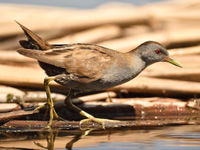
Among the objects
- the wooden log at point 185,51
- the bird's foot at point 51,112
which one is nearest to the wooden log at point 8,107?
the bird's foot at point 51,112

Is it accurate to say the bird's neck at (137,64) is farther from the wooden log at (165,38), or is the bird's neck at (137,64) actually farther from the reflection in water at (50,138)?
the wooden log at (165,38)

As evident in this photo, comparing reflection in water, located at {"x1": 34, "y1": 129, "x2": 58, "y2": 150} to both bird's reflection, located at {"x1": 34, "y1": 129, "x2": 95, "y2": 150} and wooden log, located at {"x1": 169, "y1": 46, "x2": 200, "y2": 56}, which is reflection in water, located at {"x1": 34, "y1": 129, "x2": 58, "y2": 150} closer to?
bird's reflection, located at {"x1": 34, "y1": 129, "x2": 95, "y2": 150}

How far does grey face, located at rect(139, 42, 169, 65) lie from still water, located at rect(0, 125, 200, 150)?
0.88m

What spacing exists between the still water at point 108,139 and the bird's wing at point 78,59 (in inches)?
24.8

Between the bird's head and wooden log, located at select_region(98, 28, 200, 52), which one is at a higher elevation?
wooden log, located at select_region(98, 28, 200, 52)

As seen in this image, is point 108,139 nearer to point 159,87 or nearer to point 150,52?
point 150,52

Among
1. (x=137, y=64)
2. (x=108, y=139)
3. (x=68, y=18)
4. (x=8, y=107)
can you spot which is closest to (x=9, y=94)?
(x=8, y=107)

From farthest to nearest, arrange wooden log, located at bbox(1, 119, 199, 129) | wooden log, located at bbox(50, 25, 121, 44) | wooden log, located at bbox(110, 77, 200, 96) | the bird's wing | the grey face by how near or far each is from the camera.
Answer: wooden log, located at bbox(50, 25, 121, 44), wooden log, located at bbox(110, 77, 200, 96), the grey face, the bird's wing, wooden log, located at bbox(1, 119, 199, 129)

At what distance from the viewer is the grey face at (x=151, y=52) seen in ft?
17.0

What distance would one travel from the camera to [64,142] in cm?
379

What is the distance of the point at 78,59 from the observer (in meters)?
4.80

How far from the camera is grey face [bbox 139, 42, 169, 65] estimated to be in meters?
5.18

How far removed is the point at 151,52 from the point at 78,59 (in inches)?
Result: 34.0

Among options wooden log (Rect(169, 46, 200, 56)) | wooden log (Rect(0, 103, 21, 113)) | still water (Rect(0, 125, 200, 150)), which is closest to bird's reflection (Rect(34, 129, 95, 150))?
still water (Rect(0, 125, 200, 150))
